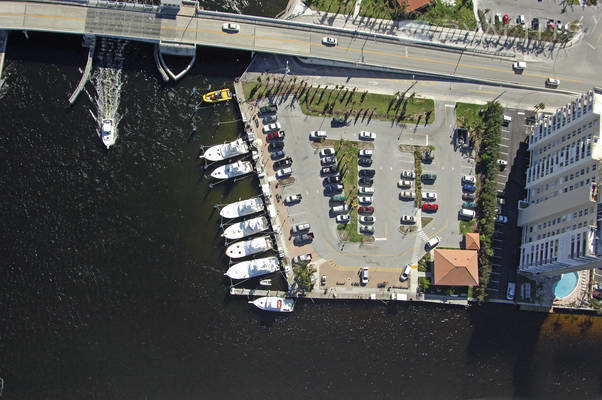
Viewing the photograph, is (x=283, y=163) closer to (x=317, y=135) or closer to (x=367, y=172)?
(x=317, y=135)

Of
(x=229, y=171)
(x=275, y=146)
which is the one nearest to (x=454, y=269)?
(x=275, y=146)

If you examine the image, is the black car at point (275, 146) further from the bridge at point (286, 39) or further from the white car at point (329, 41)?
the white car at point (329, 41)

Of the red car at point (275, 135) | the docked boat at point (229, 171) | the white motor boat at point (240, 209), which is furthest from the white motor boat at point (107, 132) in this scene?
the red car at point (275, 135)

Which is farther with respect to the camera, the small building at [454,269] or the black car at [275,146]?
the black car at [275,146]

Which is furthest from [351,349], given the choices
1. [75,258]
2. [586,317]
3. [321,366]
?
[75,258]

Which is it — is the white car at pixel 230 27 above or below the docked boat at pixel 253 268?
above

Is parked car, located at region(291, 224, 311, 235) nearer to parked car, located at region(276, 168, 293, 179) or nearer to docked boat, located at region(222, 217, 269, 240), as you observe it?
docked boat, located at region(222, 217, 269, 240)
